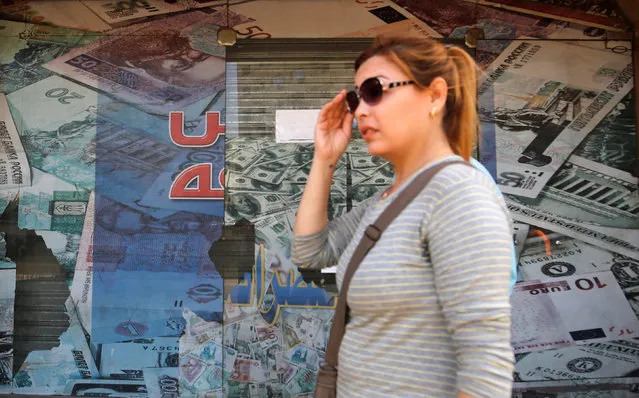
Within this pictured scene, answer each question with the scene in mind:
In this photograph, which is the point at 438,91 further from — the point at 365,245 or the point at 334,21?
the point at 334,21

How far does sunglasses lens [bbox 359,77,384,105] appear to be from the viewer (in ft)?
4.91

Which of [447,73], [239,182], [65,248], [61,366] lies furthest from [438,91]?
[61,366]

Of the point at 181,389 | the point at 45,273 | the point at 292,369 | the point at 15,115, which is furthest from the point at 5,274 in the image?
the point at 292,369

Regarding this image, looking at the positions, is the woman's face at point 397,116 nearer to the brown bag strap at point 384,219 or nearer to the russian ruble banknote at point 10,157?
the brown bag strap at point 384,219

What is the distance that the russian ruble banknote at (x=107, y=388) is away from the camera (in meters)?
4.31

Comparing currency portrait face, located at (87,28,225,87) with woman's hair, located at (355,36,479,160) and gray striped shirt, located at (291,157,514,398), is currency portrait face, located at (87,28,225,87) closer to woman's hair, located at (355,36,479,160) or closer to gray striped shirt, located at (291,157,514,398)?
woman's hair, located at (355,36,479,160)

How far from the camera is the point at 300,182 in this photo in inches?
174

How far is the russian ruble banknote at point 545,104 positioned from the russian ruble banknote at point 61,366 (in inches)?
131

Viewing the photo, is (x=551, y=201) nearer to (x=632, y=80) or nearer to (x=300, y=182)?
(x=632, y=80)

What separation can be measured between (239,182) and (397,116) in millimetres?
3047

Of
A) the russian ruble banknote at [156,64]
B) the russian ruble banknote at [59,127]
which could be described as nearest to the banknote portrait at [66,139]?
the russian ruble banknote at [59,127]

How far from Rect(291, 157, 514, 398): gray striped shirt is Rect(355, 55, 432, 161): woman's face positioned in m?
0.15

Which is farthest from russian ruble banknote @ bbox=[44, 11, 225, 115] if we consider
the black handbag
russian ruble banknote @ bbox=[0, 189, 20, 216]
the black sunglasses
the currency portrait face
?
the black handbag

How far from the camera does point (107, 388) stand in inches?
170
